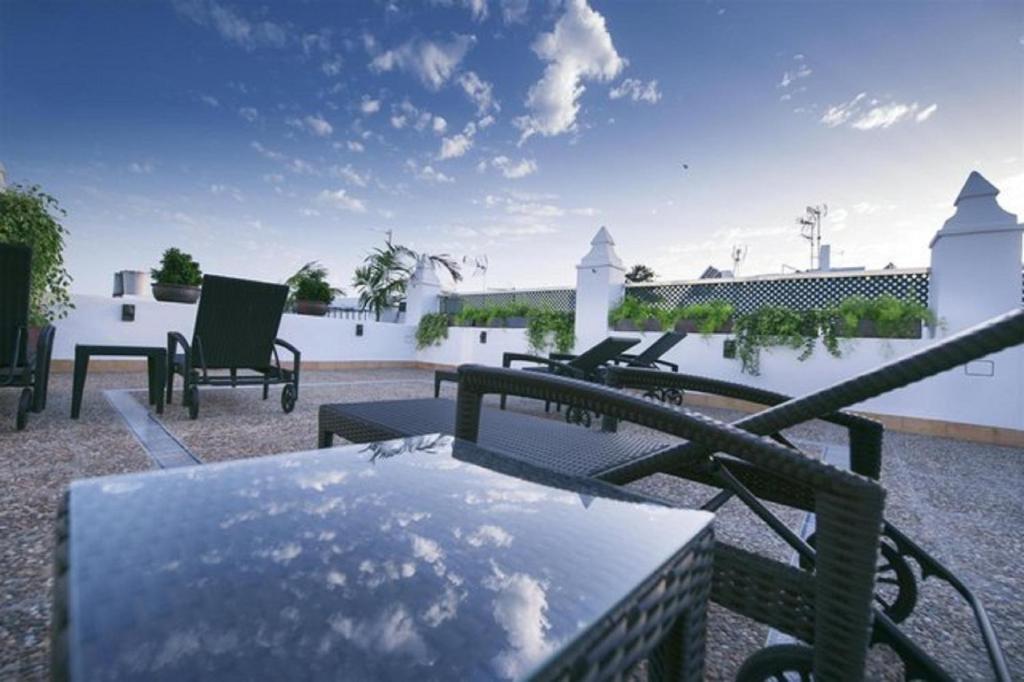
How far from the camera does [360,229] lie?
44.6 ft

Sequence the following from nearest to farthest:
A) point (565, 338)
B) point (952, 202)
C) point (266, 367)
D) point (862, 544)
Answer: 1. point (862, 544)
2. point (266, 367)
3. point (952, 202)
4. point (565, 338)

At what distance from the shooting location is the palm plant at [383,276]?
13.5m

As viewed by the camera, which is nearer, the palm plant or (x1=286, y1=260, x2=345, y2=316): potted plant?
(x1=286, y1=260, x2=345, y2=316): potted plant

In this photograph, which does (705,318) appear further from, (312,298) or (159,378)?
(312,298)

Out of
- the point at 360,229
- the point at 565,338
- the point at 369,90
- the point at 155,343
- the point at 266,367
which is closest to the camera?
the point at 266,367

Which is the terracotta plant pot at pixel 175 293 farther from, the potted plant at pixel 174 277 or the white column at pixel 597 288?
the white column at pixel 597 288

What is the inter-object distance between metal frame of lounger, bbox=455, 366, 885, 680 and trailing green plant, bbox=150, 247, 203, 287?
759 centimetres

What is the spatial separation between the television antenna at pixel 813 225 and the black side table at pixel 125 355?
927 inches

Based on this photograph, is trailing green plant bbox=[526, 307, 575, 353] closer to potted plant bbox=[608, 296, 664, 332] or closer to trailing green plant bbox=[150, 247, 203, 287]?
potted plant bbox=[608, 296, 664, 332]

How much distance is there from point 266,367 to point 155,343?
3.90 meters

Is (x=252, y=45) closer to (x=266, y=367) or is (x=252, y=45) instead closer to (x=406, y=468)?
(x=266, y=367)

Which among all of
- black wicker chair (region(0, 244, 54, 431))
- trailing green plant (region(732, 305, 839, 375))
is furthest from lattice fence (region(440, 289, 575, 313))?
black wicker chair (region(0, 244, 54, 431))

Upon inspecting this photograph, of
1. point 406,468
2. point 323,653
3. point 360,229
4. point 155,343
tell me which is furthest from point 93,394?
point 360,229

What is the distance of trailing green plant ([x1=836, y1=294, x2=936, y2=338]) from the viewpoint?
15.6 feet
